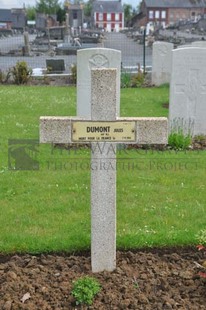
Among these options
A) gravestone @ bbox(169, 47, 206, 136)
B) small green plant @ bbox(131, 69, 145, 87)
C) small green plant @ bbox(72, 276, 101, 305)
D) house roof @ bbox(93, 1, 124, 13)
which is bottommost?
small green plant @ bbox(131, 69, 145, 87)

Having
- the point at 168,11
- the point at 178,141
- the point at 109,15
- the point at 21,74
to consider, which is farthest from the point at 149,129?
the point at 168,11

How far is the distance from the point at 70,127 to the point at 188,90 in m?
5.03

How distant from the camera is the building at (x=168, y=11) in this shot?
99438 mm

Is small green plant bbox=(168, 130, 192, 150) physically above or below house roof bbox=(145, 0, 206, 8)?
below

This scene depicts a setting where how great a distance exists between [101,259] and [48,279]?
17.5 inches

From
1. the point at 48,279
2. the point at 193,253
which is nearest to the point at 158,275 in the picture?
the point at 193,253

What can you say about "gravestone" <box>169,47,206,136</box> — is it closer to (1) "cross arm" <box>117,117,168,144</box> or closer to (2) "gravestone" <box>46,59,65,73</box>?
(1) "cross arm" <box>117,117,168,144</box>

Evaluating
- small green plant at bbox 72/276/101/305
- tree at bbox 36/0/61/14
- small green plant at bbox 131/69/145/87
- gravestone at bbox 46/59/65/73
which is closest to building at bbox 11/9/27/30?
tree at bbox 36/0/61/14

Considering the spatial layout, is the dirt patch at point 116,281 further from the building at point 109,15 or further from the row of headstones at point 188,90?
the building at point 109,15

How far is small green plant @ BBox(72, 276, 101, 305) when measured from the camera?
3395mm

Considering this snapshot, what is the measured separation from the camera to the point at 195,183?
609cm

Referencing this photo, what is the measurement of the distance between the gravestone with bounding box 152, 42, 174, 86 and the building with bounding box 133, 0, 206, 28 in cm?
8426

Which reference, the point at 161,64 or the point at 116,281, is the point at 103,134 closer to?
the point at 116,281

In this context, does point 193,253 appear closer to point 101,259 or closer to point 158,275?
point 158,275
